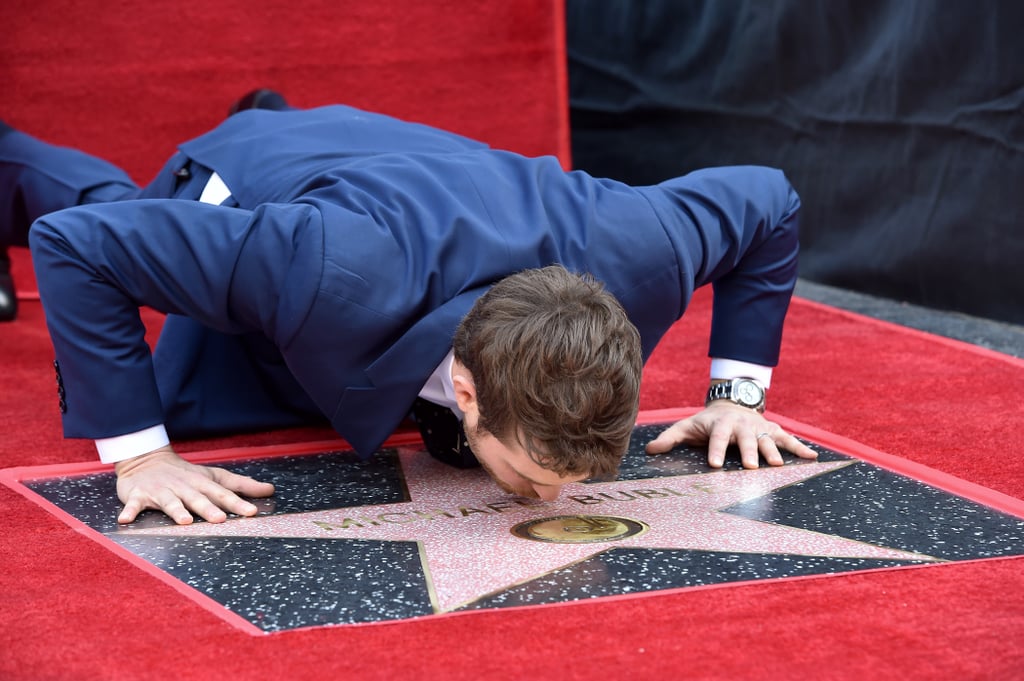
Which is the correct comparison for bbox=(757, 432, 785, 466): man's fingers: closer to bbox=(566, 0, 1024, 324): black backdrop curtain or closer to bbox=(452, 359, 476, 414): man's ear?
bbox=(452, 359, 476, 414): man's ear

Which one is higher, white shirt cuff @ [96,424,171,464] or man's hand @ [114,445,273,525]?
white shirt cuff @ [96,424,171,464]

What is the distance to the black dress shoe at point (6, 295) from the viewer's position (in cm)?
314

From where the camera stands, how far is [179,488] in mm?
1771

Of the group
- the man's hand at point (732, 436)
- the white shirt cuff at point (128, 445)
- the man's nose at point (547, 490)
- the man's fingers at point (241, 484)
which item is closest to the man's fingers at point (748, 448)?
the man's hand at point (732, 436)

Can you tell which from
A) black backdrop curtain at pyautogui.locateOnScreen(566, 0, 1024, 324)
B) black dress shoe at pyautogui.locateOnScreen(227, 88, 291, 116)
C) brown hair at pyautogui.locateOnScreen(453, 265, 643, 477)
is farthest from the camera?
black backdrop curtain at pyautogui.locateOnScreen(566, 0, 1024, 324)

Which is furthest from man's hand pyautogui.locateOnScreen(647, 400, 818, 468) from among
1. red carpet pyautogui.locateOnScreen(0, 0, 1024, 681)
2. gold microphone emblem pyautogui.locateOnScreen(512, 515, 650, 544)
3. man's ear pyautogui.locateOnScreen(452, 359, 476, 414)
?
man's ear pyautogui.locateOnScreen(452, 359, 476, 414)

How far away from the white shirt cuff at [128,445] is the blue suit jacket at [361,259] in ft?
0.06

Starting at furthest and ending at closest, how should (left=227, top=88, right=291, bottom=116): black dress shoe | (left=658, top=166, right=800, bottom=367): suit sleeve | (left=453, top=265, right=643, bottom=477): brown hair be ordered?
(left=227, top=88, right=291, bottom=116): black dress shoe, (left=658, top=166, right=800, bottom=367): suit sleeve, (left=453, top=265, right=643, bottom=477): brown hair

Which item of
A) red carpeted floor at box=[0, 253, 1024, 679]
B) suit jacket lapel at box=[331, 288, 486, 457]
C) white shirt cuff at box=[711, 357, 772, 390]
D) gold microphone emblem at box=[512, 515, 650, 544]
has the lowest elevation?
gold microphone emblem at box=[512, 515, 650, 544]

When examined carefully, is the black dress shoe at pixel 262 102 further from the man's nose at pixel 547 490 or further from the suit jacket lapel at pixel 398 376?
the man's nose at pixel 547 490

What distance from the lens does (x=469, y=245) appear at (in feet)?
5.55

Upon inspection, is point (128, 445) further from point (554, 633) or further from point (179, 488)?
point (554, 633)

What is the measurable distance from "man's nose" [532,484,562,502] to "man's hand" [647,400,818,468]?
0.44m

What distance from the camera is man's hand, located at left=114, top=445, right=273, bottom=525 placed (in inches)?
68.4
